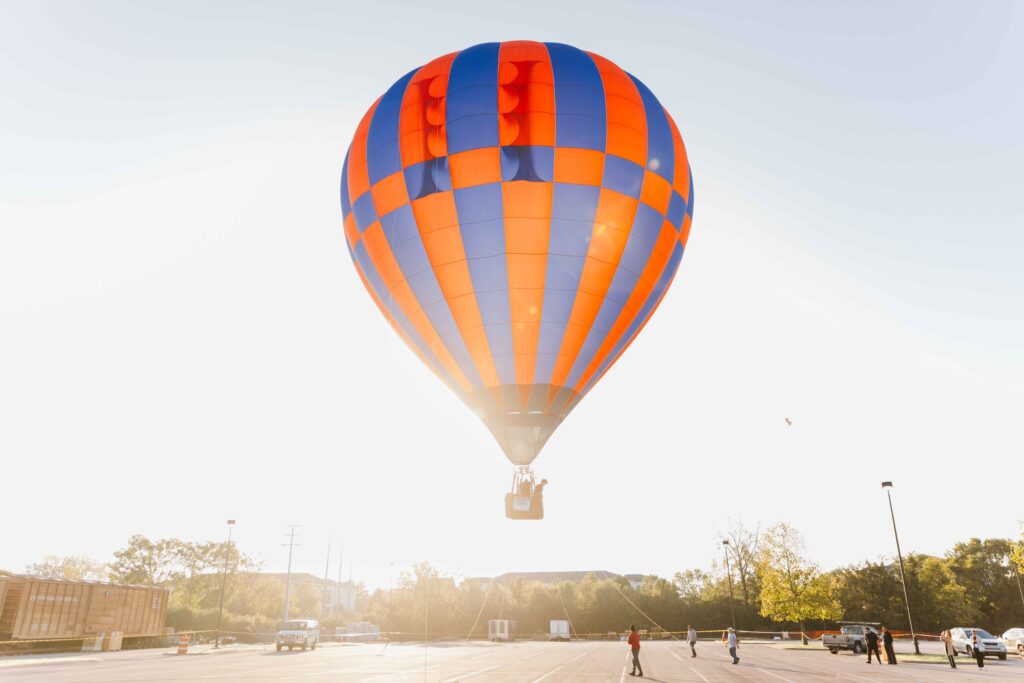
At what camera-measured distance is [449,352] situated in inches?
626

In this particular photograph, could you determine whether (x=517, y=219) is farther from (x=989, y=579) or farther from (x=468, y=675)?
(x=989, y=579)

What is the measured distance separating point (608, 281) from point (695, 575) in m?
61.6

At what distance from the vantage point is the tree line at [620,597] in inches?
2311

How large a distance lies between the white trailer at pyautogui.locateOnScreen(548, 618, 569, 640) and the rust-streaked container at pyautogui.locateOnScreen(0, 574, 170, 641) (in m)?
32.8

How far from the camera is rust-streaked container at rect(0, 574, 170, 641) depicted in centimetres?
3062

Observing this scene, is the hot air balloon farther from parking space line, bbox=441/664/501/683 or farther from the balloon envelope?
parking space line, bbox=441/664/501/683

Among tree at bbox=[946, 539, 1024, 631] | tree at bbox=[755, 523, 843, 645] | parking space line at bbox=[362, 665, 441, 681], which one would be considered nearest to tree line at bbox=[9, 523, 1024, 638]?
tree at bbox=[946, 539, 1024, 631]

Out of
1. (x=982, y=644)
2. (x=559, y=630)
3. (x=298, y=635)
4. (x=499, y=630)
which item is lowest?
(x=559, y=630)

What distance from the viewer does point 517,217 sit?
1470cm

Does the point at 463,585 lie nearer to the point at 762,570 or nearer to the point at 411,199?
the point at 762,570

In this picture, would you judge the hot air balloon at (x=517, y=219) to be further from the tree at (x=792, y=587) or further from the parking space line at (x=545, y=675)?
the tree at (x=792, y=587)

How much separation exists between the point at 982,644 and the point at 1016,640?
6.96 meters

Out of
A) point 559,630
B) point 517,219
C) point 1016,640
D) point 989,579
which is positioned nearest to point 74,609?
point 517,219

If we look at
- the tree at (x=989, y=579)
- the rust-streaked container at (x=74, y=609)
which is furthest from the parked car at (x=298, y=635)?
the tree at (x=989, y=579)
